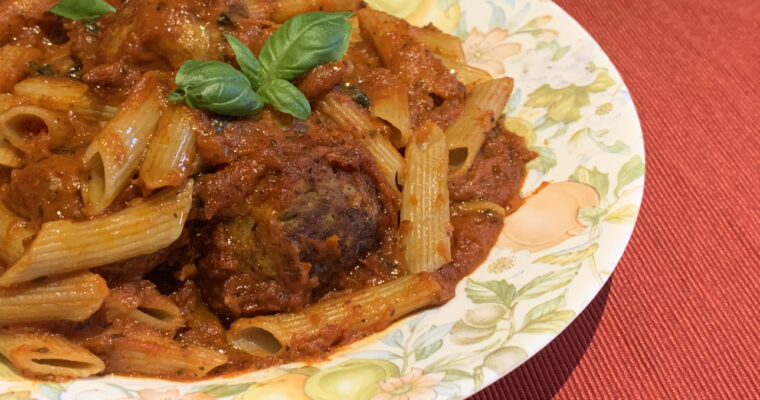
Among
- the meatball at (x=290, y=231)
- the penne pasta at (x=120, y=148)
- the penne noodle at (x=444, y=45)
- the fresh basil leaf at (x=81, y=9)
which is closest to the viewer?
the penne pasta at (x=120, y=148)

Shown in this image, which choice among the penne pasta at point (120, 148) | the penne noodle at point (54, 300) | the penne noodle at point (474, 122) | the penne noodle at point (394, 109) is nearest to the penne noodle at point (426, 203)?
the penne noodle at point (394, 109)

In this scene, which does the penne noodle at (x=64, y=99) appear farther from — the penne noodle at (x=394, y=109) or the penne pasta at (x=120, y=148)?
the penne noodle at (x=394, y=109)

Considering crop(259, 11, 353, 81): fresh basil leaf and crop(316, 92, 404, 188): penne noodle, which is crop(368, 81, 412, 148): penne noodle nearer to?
crop(316, 92, 404, 188): penne noodle

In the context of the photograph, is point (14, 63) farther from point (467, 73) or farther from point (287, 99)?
point (467, 73)

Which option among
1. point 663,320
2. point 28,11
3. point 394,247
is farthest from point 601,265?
point 28,11

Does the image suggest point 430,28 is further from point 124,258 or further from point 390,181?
point 124,258

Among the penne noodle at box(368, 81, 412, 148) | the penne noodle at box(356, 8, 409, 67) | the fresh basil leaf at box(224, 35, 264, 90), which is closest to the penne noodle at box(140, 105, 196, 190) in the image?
the fresh basil leaf at box(224, 35, 264, 90)
